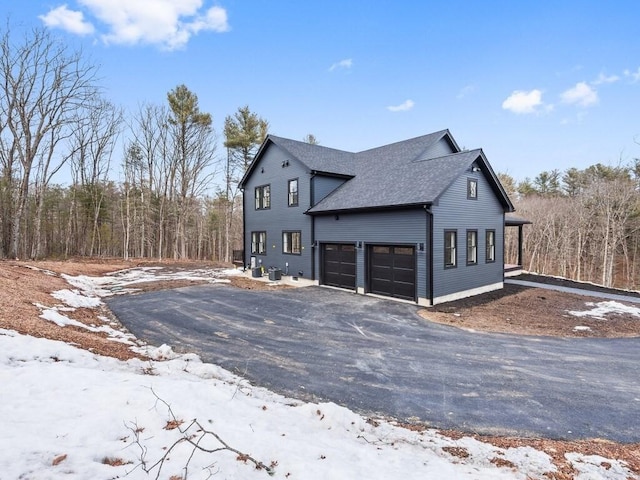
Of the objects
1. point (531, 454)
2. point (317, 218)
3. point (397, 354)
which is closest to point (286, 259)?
point (317, 218)

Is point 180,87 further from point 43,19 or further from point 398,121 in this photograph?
point 398,121

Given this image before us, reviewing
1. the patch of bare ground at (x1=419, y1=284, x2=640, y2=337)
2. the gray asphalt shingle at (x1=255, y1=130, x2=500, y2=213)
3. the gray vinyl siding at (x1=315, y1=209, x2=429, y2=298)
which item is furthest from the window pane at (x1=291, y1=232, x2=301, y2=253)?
the patch of bare ground at (x1=419, y1=284, x2=640, y2=337)

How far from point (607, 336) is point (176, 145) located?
3183 cm

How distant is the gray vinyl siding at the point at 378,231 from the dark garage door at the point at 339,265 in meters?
0.32

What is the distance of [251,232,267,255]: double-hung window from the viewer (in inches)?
788

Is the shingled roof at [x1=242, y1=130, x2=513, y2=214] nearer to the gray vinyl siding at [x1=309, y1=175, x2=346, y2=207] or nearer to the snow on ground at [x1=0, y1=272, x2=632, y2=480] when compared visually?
the gray vinyl siding at [x1=309, y1=175, x2=346, y2=207]

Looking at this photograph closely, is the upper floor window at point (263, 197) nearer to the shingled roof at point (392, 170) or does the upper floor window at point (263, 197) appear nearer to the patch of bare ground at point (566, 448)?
the shingled roof at point (392, 170)

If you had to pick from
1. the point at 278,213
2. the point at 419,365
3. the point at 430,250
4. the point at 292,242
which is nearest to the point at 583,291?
the point at 430,250

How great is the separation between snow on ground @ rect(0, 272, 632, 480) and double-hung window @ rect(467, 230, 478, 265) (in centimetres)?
1112

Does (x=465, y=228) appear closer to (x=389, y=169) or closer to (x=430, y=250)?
(x=430, y=250)

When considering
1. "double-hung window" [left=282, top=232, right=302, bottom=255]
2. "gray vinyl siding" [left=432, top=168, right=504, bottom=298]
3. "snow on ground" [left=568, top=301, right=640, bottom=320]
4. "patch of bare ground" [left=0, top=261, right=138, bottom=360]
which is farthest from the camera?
"double-hung window" [left=282, top=232, right=302, bottom=255]

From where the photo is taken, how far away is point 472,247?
47.0ft

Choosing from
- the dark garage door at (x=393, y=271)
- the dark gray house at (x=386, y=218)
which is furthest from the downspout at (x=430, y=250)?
the dark garage door at (x=393, y=271)

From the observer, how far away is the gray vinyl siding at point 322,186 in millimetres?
16859
